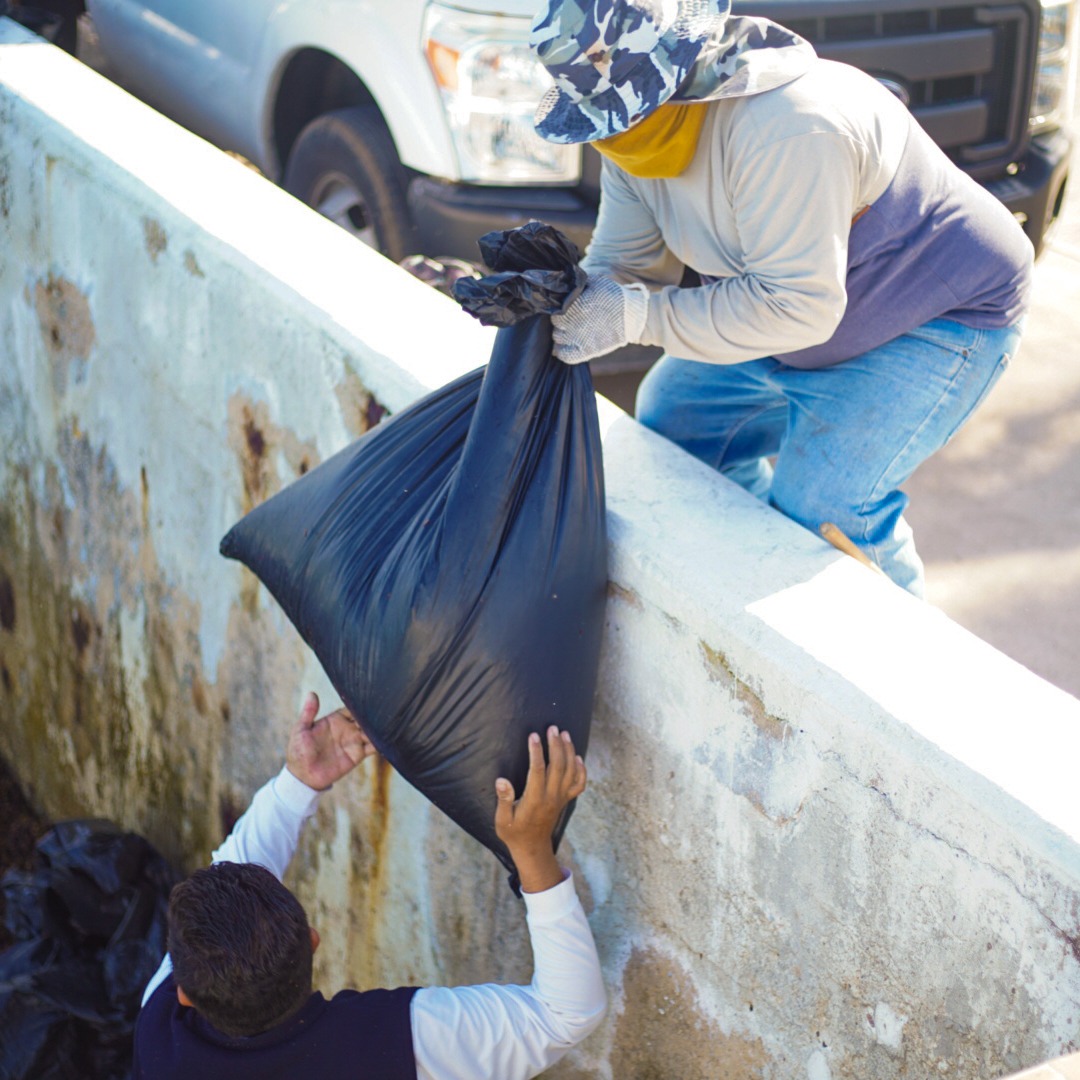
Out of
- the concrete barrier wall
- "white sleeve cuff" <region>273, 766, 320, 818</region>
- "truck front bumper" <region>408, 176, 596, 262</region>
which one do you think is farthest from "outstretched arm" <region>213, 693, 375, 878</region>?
"truck front bumper" <region>408, 176, 596, 262</region>

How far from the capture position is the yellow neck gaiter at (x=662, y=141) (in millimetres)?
1860

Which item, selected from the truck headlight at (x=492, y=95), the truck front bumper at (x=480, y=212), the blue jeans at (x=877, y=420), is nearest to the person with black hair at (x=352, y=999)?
the blue jeans at (x=877, y=420)

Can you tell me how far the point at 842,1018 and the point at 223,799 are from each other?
191 centimetres

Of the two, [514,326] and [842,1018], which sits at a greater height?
[514,326]

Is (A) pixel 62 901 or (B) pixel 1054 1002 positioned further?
(A) pixel 62 901

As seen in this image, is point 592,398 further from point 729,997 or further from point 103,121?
point 103,121

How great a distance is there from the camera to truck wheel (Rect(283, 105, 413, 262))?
3.81 m

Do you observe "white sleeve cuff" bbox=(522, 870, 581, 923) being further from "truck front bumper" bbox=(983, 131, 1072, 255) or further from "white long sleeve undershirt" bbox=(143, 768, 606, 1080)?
"truck front bumper" bbox=(983, 131, 1072, 255)

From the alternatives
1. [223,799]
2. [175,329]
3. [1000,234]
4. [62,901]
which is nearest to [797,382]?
[1000,234]

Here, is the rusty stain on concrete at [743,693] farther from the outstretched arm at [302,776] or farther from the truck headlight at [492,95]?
the truck headlight at [492,95]

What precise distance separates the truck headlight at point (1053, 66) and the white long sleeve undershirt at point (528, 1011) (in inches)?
119

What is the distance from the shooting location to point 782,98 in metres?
1.82

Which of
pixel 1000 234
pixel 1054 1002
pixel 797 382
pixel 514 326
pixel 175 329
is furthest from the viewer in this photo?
pixel 175 329

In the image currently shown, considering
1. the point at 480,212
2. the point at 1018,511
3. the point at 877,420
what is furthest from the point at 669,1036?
the point at 1018,511
